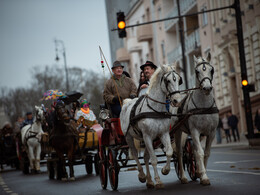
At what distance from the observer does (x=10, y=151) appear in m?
30.5

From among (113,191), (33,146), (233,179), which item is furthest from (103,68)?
(33,146)

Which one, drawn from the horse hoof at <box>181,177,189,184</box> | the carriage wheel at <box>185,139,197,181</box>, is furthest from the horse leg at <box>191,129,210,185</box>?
the carriage wheel at <box>185,139,197,181</box>

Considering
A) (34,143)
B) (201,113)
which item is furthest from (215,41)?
(201,113)

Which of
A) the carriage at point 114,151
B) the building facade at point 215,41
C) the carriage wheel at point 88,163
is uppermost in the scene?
the building facade at point 215,41

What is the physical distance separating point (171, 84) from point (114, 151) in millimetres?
2291

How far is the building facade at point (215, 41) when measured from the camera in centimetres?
3549

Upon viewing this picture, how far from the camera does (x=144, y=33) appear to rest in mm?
61656

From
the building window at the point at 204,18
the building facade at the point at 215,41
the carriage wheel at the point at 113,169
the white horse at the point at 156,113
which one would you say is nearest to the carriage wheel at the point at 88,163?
the carriage wheel at the point at 113,169

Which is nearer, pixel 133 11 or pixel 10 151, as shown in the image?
pixel 10 151

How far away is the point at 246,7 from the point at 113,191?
2488 cm

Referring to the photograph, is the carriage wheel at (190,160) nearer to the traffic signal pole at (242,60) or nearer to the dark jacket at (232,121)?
the traffic signal pole at (242,60)

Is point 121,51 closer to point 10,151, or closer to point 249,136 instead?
point 10,151

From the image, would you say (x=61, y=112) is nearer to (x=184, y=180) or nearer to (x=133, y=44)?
(x=184, y=180)

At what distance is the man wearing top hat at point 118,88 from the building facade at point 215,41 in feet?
47.6
